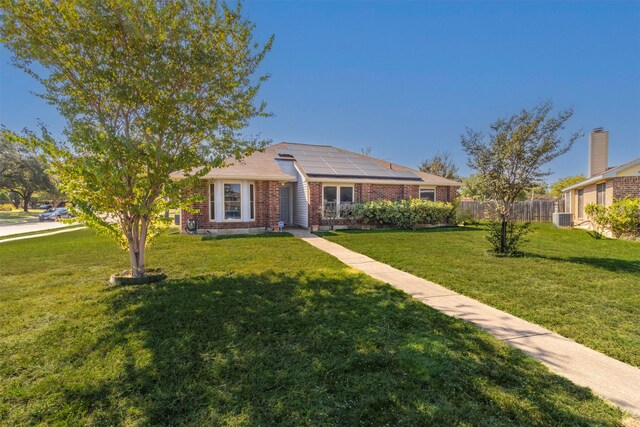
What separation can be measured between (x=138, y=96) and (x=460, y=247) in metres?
9.42

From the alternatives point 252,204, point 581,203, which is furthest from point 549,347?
point 581,203

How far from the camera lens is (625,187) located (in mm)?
13648

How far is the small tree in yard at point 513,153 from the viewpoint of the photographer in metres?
8.18

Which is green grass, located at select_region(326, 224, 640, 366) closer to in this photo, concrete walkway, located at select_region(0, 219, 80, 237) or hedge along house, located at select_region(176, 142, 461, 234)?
hedge along house, located at select_region(176, 142, 461, 234)

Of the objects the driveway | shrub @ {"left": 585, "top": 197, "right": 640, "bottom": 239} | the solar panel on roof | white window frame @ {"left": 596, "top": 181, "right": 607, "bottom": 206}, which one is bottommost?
the driveway

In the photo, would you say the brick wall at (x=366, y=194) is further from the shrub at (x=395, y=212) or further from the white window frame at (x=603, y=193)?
the white window frame at (x=603, y=193)

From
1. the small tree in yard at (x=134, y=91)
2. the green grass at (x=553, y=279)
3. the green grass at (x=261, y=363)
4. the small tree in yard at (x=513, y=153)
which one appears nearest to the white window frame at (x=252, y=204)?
the green grass at (x=553, y=279)

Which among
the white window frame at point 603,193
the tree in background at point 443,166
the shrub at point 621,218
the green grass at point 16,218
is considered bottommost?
the green grass at point 16,218

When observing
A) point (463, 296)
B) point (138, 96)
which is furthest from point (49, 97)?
point (463, 296)

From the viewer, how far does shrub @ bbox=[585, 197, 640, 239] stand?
477 inches

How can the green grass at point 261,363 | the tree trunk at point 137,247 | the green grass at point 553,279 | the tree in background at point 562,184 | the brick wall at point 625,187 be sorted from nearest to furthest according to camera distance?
1. the green grass at point 261,363
2. the green grass at point 553,279
3. the tree trunk at point 137,247
4. the brick wall at point 625,187
5. the tree in background at point 562,184

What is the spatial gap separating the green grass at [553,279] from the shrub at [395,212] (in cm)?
435

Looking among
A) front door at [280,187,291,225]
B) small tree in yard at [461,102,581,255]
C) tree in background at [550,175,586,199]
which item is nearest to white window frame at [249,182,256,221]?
front door at [280,187,291,225]

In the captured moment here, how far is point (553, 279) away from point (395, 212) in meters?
9.42
